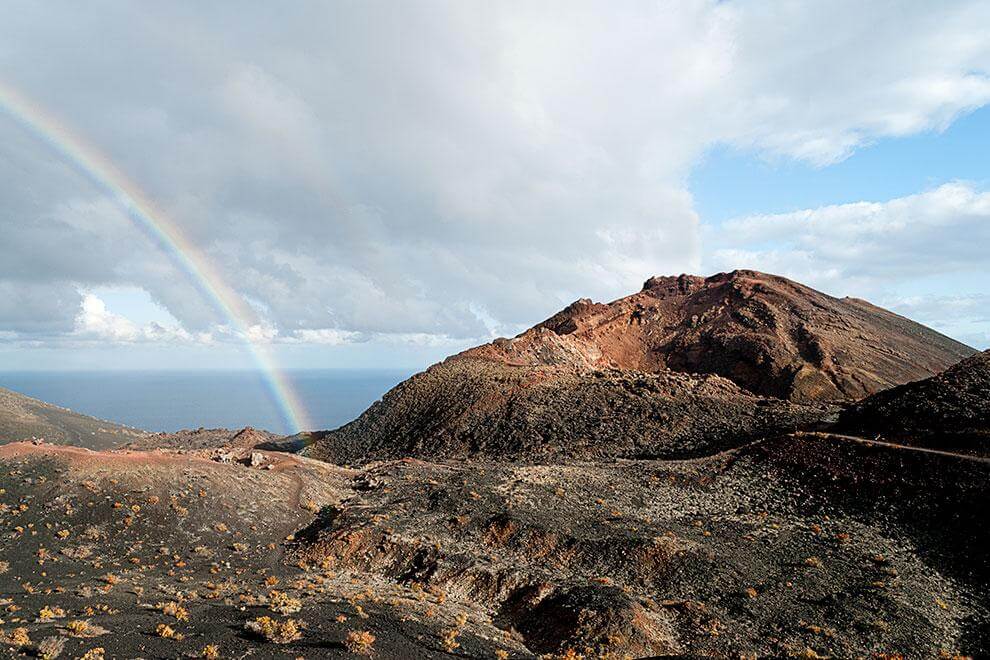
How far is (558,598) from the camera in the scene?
19266 millimetres

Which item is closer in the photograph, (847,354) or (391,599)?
(391,599)

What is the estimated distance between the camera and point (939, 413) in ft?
101

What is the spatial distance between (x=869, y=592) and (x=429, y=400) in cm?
3817

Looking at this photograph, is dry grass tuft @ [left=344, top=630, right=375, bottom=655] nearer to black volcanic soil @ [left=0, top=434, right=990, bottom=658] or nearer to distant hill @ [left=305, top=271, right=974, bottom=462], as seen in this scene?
black volcanic soil @ [left=0, top=434, right=990, bottom=658]

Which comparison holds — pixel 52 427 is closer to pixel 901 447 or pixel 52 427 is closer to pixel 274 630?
pixel 274 630

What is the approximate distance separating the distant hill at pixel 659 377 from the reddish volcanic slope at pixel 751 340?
207 mm

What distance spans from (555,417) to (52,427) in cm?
6555

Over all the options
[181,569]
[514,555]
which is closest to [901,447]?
[514,555]

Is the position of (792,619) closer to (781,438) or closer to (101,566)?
(781,438)

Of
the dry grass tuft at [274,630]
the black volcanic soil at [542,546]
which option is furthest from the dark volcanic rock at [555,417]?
the dry grass tuft at [274,630]

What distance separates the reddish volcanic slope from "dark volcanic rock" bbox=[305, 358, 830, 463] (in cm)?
755

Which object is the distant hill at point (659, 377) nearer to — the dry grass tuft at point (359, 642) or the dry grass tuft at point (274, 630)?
the dry grass tuft at point (359, 642)

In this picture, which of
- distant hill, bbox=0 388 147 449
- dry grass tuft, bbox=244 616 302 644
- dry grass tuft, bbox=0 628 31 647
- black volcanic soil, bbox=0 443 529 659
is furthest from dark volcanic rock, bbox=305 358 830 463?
distant hill, bbox=0 388 147 449

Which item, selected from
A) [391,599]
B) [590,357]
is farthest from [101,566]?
[590,357]
